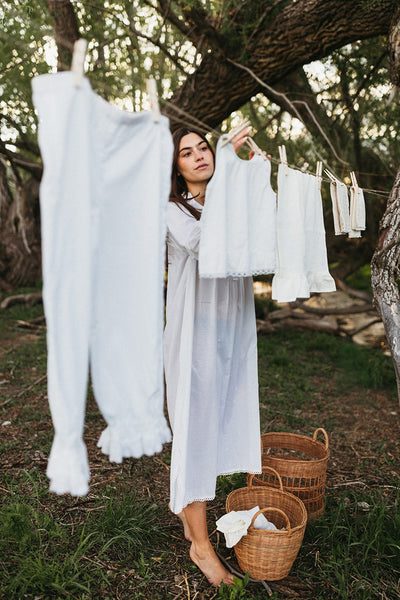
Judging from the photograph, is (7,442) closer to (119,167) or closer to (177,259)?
(177,259)

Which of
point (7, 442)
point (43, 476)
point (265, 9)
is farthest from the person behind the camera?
point (265, 9)

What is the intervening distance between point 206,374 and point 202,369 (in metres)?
0.03

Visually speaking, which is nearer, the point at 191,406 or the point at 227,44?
the point at 191,406

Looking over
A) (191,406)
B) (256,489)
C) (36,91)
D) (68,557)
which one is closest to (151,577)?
(68,557)

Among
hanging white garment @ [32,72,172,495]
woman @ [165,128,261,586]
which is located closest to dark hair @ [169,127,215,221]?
woman @ [165,128,261,586]

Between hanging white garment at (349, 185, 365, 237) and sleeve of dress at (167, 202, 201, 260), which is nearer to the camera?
sleeve of dress at (167, 202, 201, 260)

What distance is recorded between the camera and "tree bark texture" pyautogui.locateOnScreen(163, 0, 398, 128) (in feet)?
11.1

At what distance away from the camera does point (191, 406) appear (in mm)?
2053

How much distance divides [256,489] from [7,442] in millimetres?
1765

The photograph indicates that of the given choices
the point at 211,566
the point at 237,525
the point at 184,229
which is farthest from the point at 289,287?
the point at 211,566

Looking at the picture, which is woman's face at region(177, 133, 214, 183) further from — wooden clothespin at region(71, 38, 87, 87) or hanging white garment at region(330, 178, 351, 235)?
wooden clothespin at region(71, 38, 87, 87)

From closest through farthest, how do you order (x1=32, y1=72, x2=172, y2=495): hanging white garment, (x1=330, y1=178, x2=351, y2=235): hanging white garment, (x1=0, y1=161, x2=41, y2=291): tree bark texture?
(x1=32, y1=72, x2=172, y2=495): hanging white garment, (x1=330, y1=178, x2=351, y2=235): hanging white garment, (x1=0, y1=161, x2=41, y2=291): tree bark texture

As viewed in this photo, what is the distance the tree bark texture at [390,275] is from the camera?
2439 millimetres

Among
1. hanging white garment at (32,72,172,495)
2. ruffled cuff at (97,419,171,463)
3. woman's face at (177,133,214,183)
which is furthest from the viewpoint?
woman's face at (177,133,214,183)
